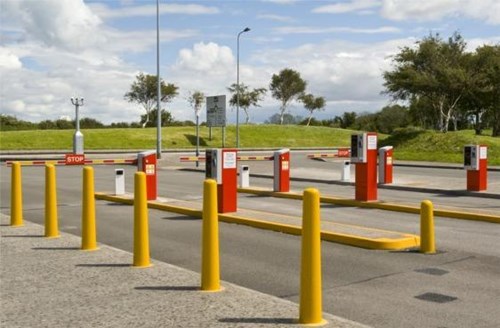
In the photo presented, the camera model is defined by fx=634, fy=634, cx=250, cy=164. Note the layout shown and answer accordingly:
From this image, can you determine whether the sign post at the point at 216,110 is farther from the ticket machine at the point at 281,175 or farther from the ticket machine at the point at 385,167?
the ticket machine at the point at 281,175

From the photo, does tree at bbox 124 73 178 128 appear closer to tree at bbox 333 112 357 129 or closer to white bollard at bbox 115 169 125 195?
tree at bbox 333 112 357 129

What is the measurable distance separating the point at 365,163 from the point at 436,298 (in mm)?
8056

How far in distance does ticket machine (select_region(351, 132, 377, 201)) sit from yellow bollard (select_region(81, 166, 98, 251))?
7092 mm

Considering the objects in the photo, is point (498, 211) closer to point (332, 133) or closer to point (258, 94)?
point (332, 133)

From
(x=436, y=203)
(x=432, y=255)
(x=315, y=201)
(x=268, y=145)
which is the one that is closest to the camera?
(x=315, y=201)


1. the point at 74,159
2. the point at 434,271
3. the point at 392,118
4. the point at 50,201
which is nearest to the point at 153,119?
the point at 392,118

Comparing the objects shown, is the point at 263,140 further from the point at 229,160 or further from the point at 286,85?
the point at 229,160

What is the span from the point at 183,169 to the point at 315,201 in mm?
23026

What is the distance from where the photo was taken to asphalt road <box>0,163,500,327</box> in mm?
5527

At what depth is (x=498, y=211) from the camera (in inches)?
482

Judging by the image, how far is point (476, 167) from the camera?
16125 millimetres

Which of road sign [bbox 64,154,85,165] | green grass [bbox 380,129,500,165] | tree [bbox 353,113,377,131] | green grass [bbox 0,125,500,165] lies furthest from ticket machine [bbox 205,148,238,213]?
tree [bbox 353,113,377,131]

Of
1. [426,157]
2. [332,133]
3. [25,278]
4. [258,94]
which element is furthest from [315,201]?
→ [258,94]

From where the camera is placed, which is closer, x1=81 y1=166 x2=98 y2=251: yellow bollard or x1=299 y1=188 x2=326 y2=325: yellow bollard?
x1=299 y1=188 x2=326 y2=325: yellow bollard
